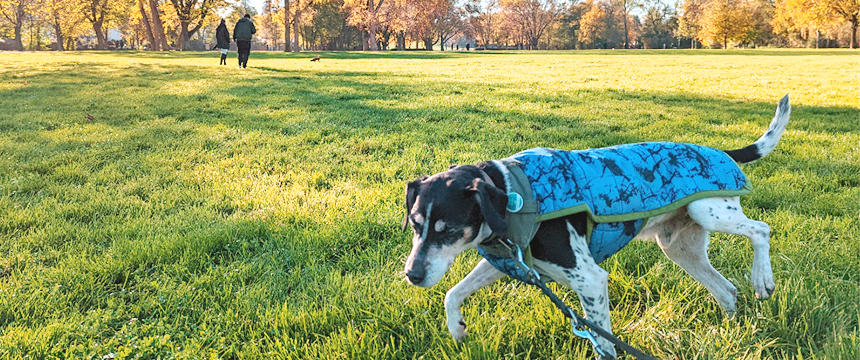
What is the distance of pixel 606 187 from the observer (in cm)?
242

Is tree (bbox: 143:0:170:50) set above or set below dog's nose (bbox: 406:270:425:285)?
above

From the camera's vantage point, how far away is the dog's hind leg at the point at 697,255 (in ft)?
9.25

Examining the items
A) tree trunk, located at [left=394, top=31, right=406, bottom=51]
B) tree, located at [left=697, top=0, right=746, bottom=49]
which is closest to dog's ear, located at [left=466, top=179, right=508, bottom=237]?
tree trunk, located at [left=394, top=31, right=406, bottom=51]

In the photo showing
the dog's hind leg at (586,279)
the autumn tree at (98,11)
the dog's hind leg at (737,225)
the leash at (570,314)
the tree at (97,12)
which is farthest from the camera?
the autumn tree at (98,11)

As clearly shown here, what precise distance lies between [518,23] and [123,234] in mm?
93012

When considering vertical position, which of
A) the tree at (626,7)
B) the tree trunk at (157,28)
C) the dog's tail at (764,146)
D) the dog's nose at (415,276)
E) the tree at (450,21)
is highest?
the tree at (626,7)

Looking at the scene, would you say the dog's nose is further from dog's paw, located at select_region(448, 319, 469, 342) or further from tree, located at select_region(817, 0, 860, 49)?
tree, located at select_region(817, 0, 860, 49)

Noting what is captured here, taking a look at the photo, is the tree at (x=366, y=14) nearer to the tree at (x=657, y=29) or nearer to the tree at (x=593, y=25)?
the tree at (x=593, y=25)

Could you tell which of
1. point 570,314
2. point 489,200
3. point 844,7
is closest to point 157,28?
point 489,200

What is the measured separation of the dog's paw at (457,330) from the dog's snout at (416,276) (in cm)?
57

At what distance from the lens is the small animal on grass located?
222cm

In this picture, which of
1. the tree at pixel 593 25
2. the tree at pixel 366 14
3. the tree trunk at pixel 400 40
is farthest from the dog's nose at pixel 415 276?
the tree at pixel 593 25

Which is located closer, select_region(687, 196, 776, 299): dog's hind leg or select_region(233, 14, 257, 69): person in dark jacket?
select_region(687, 196, 776, 299): dog's hind leg

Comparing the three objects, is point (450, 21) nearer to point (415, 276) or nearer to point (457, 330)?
point (457, 330)
